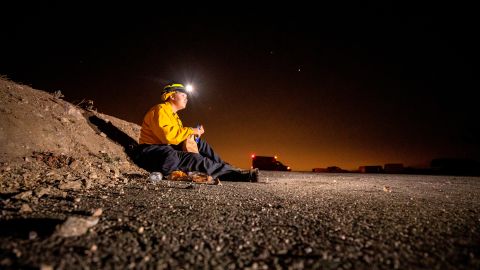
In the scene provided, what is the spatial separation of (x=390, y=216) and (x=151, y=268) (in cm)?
179

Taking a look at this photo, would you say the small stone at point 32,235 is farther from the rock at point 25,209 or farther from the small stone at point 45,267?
the rock at point 25,209

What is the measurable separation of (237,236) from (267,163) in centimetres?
1219

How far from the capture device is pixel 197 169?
4.87 m

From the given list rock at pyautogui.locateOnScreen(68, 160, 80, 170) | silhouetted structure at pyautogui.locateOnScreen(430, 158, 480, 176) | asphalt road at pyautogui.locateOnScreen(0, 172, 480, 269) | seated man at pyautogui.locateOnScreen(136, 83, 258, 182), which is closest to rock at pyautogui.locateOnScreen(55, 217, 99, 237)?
asphalt road at pyautogui.locateOnScreen(0, 172, 480, 269)

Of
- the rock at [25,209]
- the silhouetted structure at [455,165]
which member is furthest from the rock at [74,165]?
the silhouetted structure at [455,165]

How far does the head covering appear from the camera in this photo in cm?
562

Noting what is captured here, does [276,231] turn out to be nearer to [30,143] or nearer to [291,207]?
[291,207]

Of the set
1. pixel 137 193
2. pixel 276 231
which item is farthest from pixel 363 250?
pixel 137 193

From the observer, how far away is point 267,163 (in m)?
13.6

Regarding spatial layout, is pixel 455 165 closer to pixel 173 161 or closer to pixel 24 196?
pixel 173 161

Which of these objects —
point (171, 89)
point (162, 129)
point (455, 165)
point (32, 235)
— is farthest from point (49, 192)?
point (455, 165)

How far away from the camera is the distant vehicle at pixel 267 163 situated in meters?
13.4

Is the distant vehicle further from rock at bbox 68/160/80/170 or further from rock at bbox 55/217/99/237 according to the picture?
rock at bbox 55/217/99/237

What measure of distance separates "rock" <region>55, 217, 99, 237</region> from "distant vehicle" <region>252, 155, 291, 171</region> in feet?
39.6
